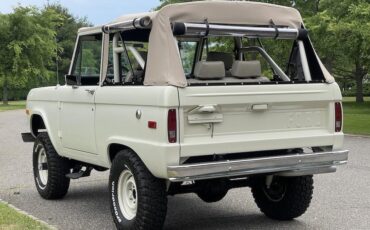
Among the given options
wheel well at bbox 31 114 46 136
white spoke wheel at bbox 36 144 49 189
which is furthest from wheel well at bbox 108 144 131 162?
wheel well at bbox 31 114 46 136

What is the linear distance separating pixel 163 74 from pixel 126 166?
1.04 metres

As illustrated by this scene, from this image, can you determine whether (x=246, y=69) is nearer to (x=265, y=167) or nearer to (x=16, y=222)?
(x=265, y=167)

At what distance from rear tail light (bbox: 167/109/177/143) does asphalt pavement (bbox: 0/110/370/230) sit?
1695 mm

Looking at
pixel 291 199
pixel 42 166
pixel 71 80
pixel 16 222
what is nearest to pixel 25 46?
pixel 42 166

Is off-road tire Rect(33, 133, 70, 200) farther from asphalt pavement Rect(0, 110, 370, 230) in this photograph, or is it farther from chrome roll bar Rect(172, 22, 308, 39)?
chrome roll bar Rect(172, 22, 308, 39)

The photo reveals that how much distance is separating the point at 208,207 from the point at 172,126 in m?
2.66

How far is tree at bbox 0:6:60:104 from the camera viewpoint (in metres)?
42.6

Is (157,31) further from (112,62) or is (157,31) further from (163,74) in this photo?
(112,62)

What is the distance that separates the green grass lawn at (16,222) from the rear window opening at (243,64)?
7.41 ft

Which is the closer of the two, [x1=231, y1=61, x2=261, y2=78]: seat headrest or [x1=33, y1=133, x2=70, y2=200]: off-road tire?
[x1=231, y1=61, x2=261, y2=78]: seat headrest

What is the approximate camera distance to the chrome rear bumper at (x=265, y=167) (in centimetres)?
529

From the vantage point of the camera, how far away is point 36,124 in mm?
8750

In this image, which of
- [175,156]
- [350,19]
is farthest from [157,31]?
[350,19]

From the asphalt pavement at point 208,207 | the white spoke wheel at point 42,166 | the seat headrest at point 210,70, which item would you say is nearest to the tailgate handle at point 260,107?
the seat headrest at point 210,70
